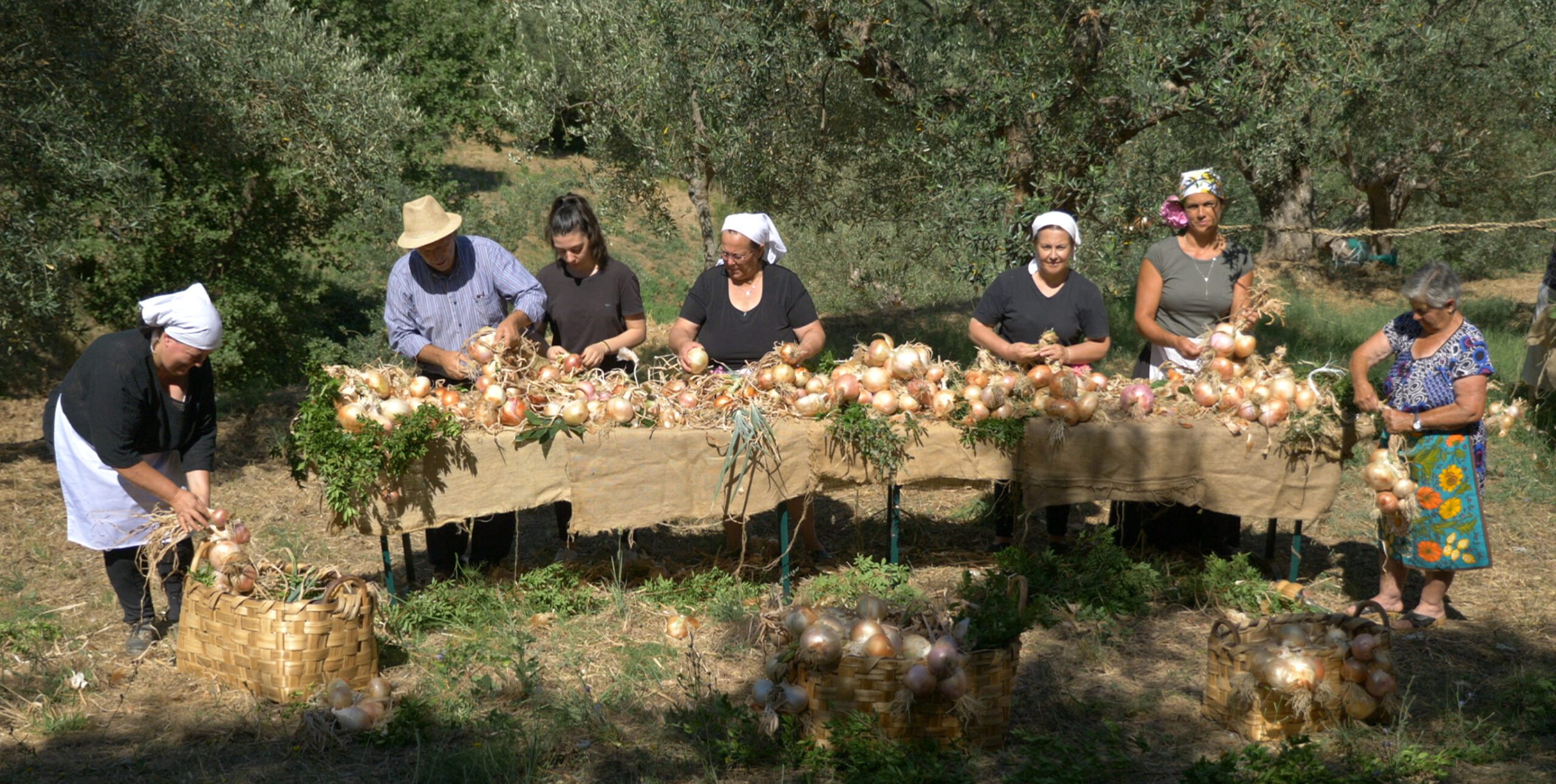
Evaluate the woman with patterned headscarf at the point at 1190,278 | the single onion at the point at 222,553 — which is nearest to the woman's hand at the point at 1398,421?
the woman with patterned headscarf at the point at 1190,278

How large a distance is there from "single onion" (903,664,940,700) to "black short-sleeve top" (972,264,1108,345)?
2319 millimetres

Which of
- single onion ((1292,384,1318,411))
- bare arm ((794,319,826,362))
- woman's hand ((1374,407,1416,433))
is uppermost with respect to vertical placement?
bare arm ((794,319,826,362))

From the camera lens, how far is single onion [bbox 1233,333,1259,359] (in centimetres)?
531

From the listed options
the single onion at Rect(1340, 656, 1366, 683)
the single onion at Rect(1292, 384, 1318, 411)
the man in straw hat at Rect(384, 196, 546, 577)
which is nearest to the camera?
the single onion at Rect(1340, 656, 1366, 683)

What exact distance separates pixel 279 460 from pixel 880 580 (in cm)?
594

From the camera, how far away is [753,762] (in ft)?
13.0

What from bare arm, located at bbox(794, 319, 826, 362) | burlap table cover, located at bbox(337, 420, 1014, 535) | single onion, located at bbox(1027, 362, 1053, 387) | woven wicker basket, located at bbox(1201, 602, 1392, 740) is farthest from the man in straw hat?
woven wicker basket, located at bbox(1201, 602, 1392, 740)

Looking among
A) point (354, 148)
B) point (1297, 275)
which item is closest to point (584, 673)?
point (354, 148)

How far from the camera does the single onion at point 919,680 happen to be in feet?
12.3

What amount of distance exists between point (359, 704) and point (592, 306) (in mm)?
2303

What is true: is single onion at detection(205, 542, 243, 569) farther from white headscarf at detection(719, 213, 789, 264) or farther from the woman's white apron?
white headscarf at detection(719, 213, 789, 264)

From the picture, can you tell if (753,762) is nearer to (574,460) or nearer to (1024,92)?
(574,460)

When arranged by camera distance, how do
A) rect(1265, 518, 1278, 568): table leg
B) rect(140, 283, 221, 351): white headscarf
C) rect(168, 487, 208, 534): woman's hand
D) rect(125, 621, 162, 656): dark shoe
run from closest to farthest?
rect(140, 283, 221, 351): white headscarf → rect(168, 487, 208, 534): woman's hand → rect(125, 621, 162, 656): dark shoe → rect(1265, 518, 1278, 568): table leg

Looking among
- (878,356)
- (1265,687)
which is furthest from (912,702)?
(878,356)
